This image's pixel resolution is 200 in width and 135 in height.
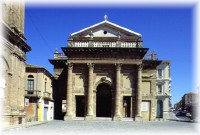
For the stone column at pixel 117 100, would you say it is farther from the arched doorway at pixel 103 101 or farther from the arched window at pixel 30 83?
the arched window at pixel 30 83

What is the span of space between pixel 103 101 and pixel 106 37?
813cm

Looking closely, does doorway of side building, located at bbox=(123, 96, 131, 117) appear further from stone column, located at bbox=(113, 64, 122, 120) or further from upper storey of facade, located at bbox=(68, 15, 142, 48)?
upper storey of facade, located at bbox=(68, 15, 142, 48)

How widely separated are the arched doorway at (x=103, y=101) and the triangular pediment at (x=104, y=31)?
6.89m

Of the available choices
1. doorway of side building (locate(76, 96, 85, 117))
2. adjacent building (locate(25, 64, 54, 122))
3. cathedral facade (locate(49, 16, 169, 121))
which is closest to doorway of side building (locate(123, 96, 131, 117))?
cathedral facade (locate(49, 16, 169, 121))

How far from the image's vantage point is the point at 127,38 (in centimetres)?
4109

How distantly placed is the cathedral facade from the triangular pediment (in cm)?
27

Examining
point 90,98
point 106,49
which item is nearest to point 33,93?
point 90,98

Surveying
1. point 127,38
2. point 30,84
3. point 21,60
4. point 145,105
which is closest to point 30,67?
point 30,84

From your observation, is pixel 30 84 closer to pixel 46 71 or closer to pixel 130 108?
pixel 46 71

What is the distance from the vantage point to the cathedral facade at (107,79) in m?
39.2

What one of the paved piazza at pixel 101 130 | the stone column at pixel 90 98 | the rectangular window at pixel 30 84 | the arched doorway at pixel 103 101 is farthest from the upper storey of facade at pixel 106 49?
the paved piazza at pixel 101 130

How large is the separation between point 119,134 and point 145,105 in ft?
77.1

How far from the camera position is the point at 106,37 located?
41594mm

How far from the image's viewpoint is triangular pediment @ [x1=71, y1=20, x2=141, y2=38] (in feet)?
138
